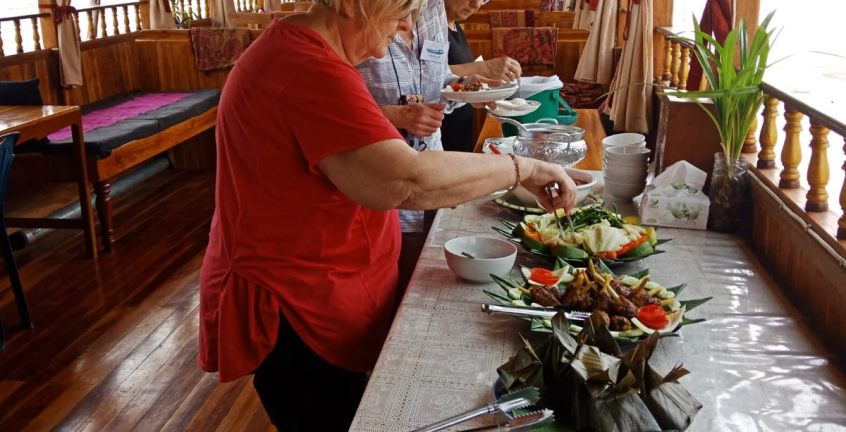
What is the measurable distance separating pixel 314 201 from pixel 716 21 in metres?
3.17

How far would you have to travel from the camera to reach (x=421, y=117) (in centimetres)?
198

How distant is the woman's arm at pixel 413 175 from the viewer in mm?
1160

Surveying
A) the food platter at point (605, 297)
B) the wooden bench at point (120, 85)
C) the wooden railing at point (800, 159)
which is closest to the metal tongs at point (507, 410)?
the food platter at point (605, 297)

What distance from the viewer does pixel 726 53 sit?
1.79 m

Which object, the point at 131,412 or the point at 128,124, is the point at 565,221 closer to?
the point at 131,412

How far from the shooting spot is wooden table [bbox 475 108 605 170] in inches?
93.3

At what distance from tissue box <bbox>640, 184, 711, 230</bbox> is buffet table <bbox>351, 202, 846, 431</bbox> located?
0.63ft

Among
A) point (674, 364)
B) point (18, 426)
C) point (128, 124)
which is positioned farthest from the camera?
point (128, 124)

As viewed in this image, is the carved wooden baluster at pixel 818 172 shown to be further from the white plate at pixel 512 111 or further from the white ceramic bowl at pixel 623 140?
the white plate at pixel 512 111

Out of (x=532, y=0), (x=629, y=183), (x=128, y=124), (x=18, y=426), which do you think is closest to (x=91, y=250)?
(x=128, y=124)

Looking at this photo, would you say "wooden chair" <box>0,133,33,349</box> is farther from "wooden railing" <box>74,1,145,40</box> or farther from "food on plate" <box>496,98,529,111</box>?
"wooden railing" <box>74,1,145,40</box>

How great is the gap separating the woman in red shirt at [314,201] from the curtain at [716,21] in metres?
→ 2.79

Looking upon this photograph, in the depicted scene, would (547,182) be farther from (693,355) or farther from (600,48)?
(600,48)

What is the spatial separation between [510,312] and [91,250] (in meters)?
3.21
